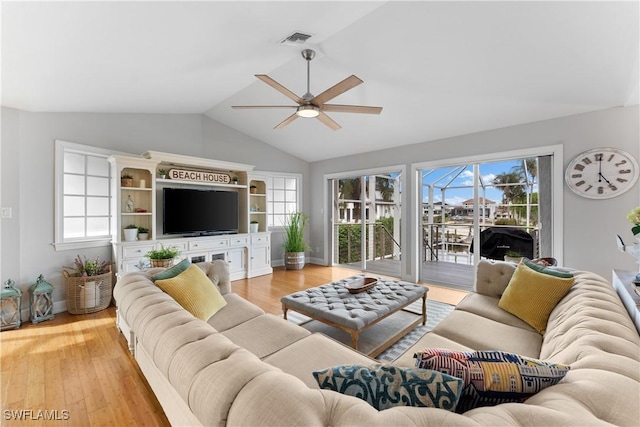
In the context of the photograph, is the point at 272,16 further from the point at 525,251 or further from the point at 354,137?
the point at 525,251

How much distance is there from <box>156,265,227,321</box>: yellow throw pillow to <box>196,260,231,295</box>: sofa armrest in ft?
0.93

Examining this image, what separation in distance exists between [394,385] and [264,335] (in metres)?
1.17

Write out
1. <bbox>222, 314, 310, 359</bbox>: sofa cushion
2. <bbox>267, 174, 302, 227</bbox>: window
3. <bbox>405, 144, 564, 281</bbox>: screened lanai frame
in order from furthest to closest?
<bbox>267, 174, 302, 227</bbox>: window → <bbox>405, 144, 564, 281</bbox>: screened lanai frame → <bbox>222, 314, 310, 359</bbox>: sofa cushion

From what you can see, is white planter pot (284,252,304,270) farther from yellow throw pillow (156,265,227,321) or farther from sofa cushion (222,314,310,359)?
sofa cushion (222,314,310,359)

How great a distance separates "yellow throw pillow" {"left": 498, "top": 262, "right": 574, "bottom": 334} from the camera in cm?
189

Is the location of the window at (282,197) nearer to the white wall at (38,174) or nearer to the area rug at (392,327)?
the white wall at (38,174)

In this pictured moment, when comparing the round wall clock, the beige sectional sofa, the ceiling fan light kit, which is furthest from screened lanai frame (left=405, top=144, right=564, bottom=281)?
the ceiling fan light kit

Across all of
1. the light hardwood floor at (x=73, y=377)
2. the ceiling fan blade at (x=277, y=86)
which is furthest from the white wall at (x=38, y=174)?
the ceiling fan blade at (x=277, y=86)

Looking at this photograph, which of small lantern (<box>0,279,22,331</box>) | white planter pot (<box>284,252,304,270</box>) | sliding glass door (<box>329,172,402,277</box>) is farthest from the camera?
white planter pot (<box>284,252,304,270</box>)

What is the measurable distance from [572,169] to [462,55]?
81.1 inches

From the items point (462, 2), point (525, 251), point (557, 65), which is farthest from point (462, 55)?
point (525, 251)

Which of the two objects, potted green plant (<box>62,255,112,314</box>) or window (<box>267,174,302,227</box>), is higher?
window (<box>267,174,302,227</box>)

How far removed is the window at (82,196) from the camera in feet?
10.8

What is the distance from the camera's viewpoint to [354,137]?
4848mm
